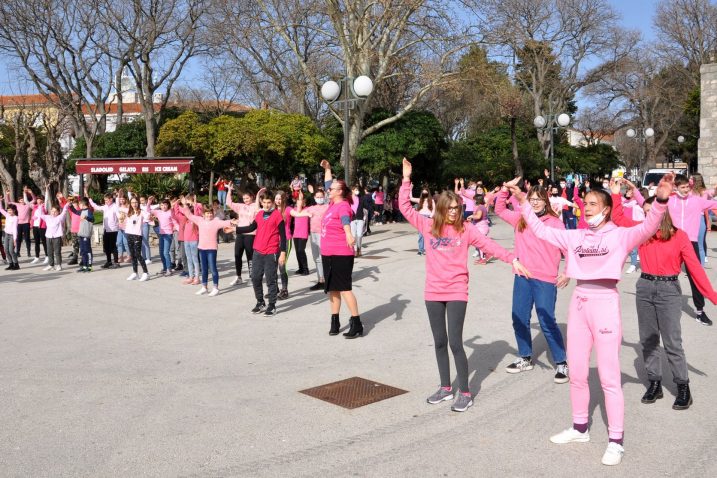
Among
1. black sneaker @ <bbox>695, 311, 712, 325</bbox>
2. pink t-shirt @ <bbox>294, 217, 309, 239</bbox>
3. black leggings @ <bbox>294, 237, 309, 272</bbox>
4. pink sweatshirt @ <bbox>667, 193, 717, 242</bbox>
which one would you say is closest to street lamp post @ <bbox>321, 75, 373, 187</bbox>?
black leggings @ <bbox>294, 237, 309, 272</bbox>

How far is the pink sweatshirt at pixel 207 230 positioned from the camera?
11.4 m

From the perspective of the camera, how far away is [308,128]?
30156 mm

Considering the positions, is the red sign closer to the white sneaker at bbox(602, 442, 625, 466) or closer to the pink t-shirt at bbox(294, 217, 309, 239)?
the pink t-shirt at bbox(294, 217, 309, 239)

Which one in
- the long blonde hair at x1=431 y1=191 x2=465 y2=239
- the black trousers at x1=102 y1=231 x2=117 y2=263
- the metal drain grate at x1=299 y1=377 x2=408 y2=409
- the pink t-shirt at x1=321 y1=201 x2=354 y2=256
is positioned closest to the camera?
the long blonde hair at x1=431 y1=191 x2=465 y2=239

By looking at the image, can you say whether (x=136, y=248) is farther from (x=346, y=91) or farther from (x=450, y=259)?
(x=450, y=259)

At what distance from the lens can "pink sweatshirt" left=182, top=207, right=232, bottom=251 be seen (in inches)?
449

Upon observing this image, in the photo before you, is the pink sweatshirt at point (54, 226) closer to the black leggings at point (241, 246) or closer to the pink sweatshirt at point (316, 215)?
the black leggings at point (241, 246)

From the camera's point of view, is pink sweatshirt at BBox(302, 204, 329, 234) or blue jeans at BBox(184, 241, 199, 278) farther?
blue jeans at BBox(184, 241, 199, 278)

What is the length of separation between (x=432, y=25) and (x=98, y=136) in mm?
21134

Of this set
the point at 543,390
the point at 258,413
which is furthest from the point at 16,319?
the point at 543,390

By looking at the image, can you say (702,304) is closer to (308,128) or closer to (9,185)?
(9,185)

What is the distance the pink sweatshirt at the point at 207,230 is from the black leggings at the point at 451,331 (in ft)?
21.3

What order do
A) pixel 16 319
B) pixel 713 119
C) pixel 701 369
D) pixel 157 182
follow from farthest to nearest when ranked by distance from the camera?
pixel 713 119
pixel 157 182
pixel 16 319
pixel 701 369

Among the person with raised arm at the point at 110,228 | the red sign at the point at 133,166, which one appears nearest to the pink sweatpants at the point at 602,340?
the person with raised arm at the point at 110,228
